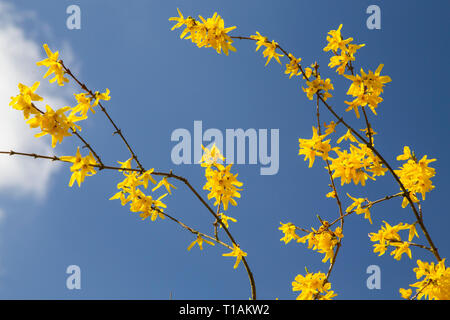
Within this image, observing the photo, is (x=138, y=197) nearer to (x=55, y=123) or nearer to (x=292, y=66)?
(x=55, y=123)

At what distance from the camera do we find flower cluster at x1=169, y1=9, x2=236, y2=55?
239 centimetres

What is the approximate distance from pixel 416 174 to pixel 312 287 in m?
1.10

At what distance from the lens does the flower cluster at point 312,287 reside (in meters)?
2.05

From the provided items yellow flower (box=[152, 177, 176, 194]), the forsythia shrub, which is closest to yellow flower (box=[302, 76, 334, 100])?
the forsythia shrub

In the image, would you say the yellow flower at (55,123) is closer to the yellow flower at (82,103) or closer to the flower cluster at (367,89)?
the yellow flower at (82,103)

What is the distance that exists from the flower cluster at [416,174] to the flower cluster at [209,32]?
151 centimetres

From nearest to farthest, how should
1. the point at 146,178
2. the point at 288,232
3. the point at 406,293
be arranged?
the point at 146,178
the point at 406,293
the point at 288,232

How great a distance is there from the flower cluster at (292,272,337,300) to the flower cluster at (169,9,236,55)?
5.37 feet

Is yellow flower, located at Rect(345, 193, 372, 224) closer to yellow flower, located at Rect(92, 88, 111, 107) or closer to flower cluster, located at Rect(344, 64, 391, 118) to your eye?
flower cluster, located at Rect(344, 64, 391, 118)

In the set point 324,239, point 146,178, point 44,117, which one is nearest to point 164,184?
point 146,178

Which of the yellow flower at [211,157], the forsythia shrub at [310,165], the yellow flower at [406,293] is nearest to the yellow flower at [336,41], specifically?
the forsythia shrub at [310,165]

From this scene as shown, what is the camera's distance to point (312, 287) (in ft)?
6.88

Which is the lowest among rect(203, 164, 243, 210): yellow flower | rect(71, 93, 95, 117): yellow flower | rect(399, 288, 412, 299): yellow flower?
rect(399, 288, 412, 299): yellow flower
